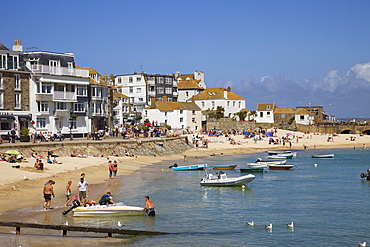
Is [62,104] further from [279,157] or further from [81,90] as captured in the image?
Result: [279,157]

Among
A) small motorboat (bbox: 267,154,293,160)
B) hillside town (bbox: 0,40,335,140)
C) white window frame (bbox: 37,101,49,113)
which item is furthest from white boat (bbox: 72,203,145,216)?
small motorboat (bbox: 267,154,293,160)

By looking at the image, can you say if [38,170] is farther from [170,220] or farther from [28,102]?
[28,102]

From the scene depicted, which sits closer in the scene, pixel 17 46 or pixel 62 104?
pixel 17 46

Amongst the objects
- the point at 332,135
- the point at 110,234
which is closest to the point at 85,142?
the point at 110,234

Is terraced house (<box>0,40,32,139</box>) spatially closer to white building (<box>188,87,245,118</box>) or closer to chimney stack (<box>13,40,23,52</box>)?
chimney stack (<box>13,40,23,52</box>)

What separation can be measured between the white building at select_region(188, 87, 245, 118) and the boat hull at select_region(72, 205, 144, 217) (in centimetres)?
8542

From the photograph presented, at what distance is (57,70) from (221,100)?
57.0m

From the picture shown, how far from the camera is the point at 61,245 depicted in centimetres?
1783

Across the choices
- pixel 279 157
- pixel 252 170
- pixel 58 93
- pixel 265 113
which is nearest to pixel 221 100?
pixel 265 113

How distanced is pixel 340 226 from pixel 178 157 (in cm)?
3871

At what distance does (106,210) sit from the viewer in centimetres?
2406

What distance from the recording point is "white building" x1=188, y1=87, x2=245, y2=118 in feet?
364

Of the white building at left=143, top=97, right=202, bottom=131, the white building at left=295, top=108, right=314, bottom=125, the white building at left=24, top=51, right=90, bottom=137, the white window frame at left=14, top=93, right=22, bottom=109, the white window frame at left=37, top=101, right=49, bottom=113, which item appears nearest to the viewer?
the white window frame at left=14, top=93, right=22, bottom=109

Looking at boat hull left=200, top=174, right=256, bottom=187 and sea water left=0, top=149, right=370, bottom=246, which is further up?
boat hull left=200, top=174, right=256, bottom=187
